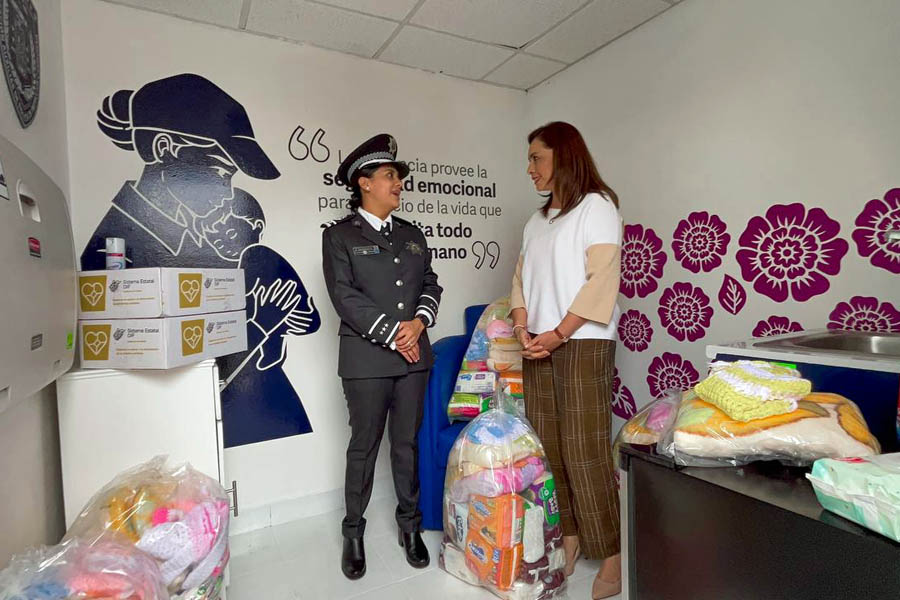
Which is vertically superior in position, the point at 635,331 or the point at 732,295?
the point at 732,295

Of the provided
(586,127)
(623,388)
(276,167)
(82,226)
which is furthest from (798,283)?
(82,226)

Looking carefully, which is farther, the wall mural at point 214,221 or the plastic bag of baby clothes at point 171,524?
the wall mural at point 214,221

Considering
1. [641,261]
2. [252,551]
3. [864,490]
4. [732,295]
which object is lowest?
[252,551]

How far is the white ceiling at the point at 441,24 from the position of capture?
2.00 metres

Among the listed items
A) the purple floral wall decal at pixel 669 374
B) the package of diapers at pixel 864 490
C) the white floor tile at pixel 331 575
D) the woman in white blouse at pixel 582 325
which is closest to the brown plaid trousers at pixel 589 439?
the woman in white blouse at pixel 582 325

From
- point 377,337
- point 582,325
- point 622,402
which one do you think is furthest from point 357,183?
point 622,402

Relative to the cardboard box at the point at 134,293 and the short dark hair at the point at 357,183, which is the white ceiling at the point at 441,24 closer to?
the short dark hair at the point at 357,183

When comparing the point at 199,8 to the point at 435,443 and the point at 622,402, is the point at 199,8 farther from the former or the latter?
the point at 622,402

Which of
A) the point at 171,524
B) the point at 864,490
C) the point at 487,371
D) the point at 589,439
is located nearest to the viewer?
the point at 864,490

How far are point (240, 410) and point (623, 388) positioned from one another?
1962 mm

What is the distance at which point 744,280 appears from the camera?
188 centimetres

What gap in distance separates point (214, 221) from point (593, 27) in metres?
2.09

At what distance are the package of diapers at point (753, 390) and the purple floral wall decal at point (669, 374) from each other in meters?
1.24

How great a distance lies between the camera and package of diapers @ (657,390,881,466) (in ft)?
2.41
